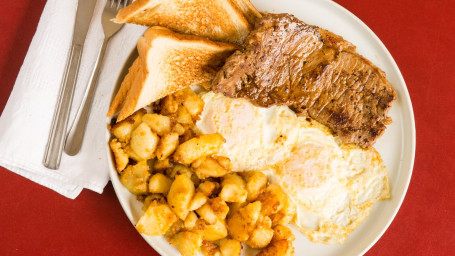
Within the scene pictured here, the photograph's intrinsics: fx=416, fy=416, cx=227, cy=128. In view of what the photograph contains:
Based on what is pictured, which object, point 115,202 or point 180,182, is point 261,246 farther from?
point 115,202

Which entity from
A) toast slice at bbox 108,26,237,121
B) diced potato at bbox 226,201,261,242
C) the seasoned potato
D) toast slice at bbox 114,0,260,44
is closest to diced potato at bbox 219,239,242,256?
diced potato at bbox 226,201,261,242

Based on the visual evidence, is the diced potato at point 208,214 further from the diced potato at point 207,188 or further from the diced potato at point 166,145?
the diced potato at point 166,145

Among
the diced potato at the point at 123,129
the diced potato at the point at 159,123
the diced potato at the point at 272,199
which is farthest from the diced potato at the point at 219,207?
the diced potato at the point at 123,129

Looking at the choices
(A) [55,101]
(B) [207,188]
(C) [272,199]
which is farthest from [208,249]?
(A) [55,101]

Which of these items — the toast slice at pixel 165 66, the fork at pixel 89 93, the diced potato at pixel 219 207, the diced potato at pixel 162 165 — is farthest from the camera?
the fork at pixel 89 93

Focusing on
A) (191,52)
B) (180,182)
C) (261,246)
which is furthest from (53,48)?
(261,246)

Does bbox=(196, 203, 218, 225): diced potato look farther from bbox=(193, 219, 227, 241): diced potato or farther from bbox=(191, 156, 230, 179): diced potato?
bbox=(191, 156, 230, 179): diced potato
